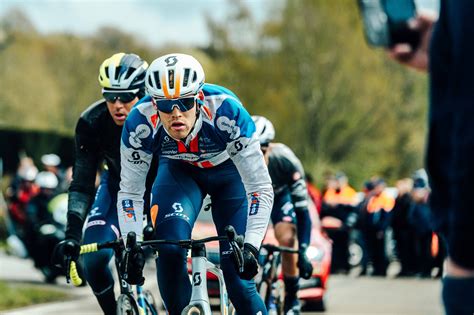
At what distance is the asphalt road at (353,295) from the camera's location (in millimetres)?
12922

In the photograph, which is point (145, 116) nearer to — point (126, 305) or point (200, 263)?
point (200, 263)

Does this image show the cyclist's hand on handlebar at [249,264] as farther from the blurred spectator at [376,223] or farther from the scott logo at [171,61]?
the blurred spectator at [376,223]

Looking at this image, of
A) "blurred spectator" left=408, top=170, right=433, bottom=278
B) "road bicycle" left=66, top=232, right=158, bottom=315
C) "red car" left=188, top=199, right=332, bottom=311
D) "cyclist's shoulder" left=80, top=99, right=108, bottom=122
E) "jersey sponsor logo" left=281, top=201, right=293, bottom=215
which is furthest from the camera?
"blurred spectator" left=408, top=170, right=433, bottom=278

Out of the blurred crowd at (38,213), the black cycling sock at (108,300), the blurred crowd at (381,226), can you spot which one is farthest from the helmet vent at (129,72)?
the blurred crowd at (381,226)

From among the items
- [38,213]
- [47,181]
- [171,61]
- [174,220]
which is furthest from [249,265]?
[47,181]

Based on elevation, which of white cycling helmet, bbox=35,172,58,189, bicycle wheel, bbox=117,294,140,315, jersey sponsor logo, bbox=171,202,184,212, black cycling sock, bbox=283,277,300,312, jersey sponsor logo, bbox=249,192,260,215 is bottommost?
white cycling helmet, bbox=35,172,58,189

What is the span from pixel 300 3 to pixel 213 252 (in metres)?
38.9

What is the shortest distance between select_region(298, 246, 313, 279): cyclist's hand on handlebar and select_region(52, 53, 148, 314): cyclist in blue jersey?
1.94 metres

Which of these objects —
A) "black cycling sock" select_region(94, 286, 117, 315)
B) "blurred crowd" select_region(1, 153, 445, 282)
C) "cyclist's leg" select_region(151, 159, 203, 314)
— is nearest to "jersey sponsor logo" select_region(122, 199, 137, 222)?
"cyclist's leg" select_region(151, 159, 203, 314)

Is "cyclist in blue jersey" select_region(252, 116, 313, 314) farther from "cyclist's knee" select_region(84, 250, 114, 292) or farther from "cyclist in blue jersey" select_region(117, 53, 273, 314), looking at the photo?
"cyclist in blue jersey" select_region(117, 53, 273, 314)

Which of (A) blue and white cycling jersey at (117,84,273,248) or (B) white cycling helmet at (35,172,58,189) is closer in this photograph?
(A) blue and white cycling jersey at (117,84,273,248)

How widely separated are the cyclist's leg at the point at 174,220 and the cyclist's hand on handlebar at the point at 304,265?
2.26m

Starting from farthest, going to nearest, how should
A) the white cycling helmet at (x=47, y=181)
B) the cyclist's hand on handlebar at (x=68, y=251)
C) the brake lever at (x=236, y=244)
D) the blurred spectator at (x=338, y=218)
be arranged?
the blurred spectator at (x=338, y=218)
the white cycling helmet at (x=47, y=181)
the cyclist's hand on handlebar at (x=68, y=251)
the brake lever at (x=236, y=244)

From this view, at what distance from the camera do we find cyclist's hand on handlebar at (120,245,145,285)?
6152 millimetres
